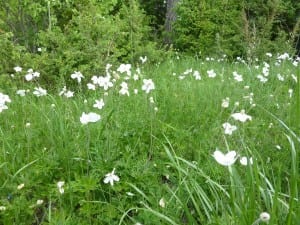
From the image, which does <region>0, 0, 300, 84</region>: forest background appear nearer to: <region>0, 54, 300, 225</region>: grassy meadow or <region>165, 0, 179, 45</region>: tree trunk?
<region>165, 0, 179, 45</region>: tree trunk

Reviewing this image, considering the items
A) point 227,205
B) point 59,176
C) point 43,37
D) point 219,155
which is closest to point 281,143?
point 227,205

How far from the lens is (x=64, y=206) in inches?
80.6

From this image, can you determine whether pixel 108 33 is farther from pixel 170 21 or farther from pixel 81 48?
pixel 170 21

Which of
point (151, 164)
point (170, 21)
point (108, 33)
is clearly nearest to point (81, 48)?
point (108, 33)

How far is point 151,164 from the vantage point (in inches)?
92.1

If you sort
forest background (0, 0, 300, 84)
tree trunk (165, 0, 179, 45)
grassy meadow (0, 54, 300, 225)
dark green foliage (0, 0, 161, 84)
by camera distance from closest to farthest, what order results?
grassy meadow (0, 54, 300, 225) → dark green foliage (0, 0, 161, 84) → forest background (0, 0, 300, 84) → tree trunk (165, 0, 179, 45)

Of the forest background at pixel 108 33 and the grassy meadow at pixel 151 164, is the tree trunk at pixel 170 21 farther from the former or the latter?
the grassy meadow at pixel 151 164

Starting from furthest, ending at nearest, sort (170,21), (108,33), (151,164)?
(170,21), (108,33), (151,164)

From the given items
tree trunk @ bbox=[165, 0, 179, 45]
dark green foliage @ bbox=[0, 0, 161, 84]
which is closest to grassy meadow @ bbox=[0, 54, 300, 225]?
dark green foliage @ bbox=[0, 0, 161, 84]

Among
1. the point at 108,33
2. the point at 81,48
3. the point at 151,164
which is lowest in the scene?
the point at 151,164

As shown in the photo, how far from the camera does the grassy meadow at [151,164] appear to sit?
1689mm

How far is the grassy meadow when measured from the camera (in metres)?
1.69

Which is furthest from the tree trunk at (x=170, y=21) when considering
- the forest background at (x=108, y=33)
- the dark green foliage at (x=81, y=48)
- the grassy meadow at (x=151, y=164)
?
the grassy meadow at (x=151, y=164)

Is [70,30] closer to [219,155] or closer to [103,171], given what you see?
[103,171]
